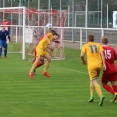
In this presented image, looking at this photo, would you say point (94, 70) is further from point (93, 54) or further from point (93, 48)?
point (93, 48)

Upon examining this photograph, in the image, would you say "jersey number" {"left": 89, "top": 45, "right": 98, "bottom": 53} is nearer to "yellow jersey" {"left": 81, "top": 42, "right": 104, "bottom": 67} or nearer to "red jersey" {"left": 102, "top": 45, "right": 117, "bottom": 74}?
"yellow jersey" {"left": 81, "top": 42, "right": 104, "bottom": 67}

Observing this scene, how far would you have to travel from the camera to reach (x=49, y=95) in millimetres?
15602

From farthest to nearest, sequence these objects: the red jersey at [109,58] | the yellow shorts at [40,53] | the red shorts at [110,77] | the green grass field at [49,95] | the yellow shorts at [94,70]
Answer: the yellow shorts at [40,53], the red shorts at [110,77], the red jersey at [109,58], the yellow shorts at [94,70], the green grass field at [49,95]

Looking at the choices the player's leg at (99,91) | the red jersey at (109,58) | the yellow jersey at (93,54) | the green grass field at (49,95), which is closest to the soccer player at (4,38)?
the green grass field at (49,95)

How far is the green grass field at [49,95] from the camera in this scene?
12727mm

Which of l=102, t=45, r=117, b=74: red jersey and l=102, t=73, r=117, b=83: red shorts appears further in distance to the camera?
l=102, t=73, r=117, b=83: red shorts

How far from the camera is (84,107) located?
13453 millimetres

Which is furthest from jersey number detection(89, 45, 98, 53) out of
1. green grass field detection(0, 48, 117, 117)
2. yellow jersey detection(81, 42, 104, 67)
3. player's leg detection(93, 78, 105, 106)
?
green grass field detection(0, 48, 117, 117)

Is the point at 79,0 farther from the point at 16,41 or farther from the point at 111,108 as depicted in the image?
the point at 111,108

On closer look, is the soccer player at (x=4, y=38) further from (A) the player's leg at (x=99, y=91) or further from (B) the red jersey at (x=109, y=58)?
(A) the player's leg at (x=99, y=91)

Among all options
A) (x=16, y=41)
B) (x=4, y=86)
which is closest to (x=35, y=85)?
(x=4, y=86)

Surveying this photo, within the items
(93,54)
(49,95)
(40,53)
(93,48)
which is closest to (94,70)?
(93,54)

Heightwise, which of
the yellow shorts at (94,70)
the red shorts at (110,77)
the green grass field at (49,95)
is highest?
the yellow shorts at (94,70)

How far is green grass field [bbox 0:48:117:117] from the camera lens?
12727 mm
